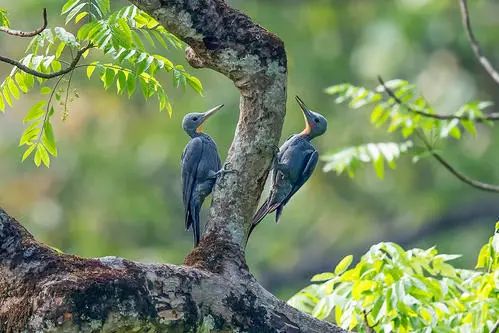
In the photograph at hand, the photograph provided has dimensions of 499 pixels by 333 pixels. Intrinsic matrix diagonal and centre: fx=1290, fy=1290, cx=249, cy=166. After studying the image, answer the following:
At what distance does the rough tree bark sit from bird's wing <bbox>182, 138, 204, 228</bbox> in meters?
0.95

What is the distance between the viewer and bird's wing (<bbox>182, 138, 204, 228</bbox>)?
6.32 meters

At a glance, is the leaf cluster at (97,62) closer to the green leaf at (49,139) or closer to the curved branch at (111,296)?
the green leaf at (49,139)

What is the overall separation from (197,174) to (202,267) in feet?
4.41

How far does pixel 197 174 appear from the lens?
6.29 m

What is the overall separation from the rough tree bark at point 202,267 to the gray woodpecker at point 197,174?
69cm

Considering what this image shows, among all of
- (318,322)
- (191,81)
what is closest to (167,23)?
(191,81)

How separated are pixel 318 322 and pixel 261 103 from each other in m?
0.92

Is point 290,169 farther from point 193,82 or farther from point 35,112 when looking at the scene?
point 35,112

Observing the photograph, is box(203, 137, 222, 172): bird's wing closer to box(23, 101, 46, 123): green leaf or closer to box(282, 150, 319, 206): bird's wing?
box(282, 150, 319, 206): bird's wing

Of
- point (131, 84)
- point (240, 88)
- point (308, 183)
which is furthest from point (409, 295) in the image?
point (308, 183)

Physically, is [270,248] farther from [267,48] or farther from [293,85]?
[267,48]

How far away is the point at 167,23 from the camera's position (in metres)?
5.11

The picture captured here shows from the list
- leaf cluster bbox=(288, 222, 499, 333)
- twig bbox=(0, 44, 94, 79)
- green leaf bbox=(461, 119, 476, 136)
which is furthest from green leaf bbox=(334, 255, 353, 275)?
green leaf bbox=(461, 119, 476, 136)

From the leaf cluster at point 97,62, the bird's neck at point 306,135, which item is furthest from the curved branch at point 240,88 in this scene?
the bird's neck at point 306,135
